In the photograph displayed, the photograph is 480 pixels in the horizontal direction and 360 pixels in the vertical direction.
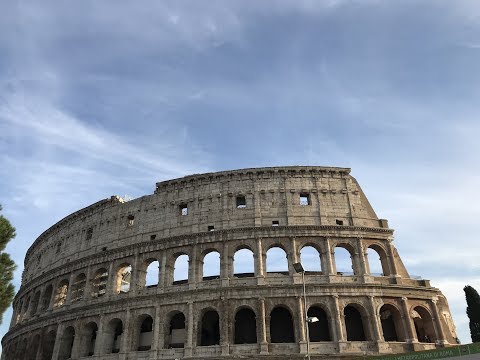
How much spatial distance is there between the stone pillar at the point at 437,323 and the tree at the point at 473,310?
2089 millimetres

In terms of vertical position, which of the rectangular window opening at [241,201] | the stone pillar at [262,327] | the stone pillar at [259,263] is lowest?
the stone pillar at [262,327]

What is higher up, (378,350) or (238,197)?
(238,197)

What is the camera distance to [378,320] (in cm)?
2675

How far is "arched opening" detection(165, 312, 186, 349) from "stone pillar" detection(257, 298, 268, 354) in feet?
17.6

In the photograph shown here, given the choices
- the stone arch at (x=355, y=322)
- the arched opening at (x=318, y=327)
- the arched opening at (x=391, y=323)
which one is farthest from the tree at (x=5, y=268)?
the arched opening at (x=391, y=323)

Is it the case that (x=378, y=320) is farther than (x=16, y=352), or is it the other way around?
(x=16, y=352)

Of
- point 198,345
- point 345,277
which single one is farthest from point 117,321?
point 345,277

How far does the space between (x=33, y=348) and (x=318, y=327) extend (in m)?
24.1

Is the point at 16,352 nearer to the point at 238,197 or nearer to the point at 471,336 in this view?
the point at 238,197

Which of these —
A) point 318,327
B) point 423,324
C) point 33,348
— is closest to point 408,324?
point 423,324

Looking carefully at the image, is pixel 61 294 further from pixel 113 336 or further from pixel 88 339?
pixel 113 336

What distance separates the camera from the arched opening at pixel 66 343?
31656 millimetres

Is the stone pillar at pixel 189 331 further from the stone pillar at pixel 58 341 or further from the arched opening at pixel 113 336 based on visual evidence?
the stone pillar at pixel 58 341

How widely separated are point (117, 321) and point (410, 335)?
20598 millimetres
